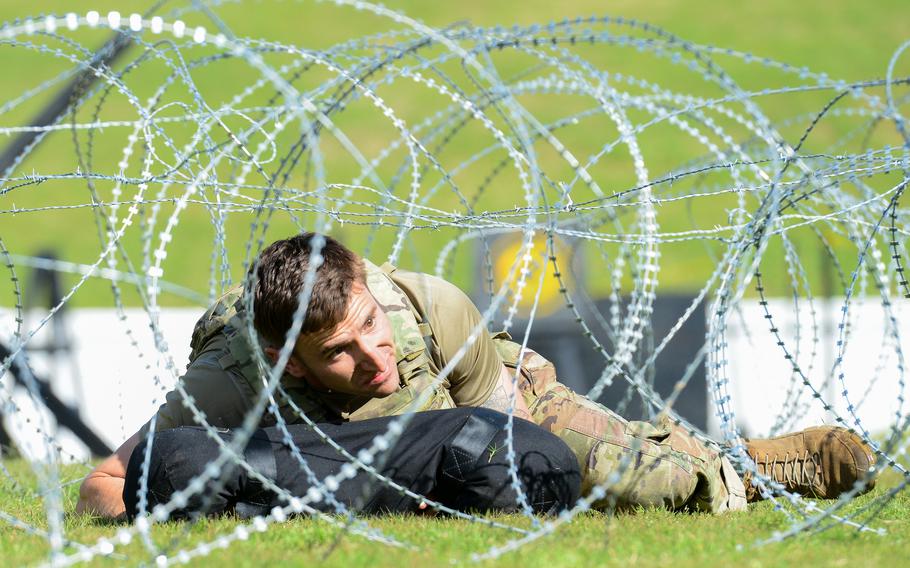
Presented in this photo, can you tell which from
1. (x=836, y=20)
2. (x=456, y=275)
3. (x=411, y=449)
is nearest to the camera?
(x=411, y=449)

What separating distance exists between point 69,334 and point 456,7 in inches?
1025

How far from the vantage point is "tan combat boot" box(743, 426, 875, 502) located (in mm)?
5242

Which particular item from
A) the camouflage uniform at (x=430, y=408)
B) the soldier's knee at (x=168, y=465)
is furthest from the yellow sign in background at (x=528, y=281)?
the soldier's knee at (x=168, y=465)

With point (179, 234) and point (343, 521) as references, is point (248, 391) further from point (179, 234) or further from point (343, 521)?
point (179, 234)

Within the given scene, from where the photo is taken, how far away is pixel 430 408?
16.1 ft

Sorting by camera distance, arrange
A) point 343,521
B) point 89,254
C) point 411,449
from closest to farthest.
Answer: point 343,521, point 411,449, point 89,254

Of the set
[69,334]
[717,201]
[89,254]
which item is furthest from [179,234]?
[69,334]

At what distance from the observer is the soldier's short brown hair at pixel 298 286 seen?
4371mm

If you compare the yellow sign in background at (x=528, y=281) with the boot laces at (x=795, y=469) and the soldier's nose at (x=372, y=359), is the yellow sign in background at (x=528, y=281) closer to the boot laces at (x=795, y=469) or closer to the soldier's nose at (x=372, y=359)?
the boot laces at (x=795, y=469)

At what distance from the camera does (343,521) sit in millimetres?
4289

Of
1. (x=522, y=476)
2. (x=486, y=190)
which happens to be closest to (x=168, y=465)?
(x=522, y=476)

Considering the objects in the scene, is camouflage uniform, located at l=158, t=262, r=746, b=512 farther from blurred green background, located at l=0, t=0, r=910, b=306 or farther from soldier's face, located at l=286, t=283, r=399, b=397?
blurred green background, located at l=0, t=0, r=910, b=306

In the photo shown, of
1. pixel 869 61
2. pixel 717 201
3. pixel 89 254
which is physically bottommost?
pixel 89 254

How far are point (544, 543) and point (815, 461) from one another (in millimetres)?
1908
